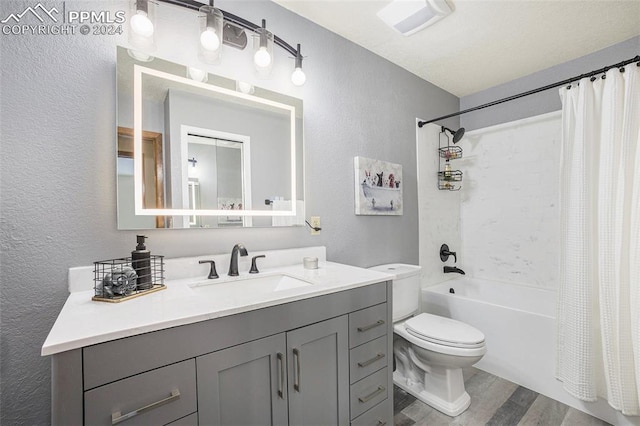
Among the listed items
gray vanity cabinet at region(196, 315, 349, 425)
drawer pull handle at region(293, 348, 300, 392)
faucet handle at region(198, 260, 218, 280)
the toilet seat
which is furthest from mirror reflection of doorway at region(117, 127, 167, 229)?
the toilet seat

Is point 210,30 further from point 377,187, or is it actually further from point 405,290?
point 405,290

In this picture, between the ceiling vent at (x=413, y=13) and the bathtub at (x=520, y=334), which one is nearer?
the ceiling vent at (x=413, y=13)

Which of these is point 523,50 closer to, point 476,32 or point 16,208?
point 476,32

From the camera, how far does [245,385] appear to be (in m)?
0.89

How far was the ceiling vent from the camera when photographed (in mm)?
1612

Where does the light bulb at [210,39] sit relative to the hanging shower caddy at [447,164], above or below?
above

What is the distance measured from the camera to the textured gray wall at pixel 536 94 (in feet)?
6.91

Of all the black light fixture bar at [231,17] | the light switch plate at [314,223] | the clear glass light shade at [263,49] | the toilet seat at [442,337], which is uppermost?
the black light fixture bar at [231,17]

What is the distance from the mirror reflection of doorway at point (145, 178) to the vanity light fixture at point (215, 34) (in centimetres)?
39

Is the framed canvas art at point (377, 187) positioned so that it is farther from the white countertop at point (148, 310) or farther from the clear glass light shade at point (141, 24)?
the clear glass light shade at point (141, 24)

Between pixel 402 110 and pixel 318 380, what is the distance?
2138 mm

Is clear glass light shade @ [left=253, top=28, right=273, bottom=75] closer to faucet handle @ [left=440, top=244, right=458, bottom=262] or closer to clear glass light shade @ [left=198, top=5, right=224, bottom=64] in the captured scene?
clear glass light shade @ [left=198, top=5, right=224, bottom=64]

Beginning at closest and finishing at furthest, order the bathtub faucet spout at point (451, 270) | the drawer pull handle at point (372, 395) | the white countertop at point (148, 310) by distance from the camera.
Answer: the white countertop at point (148, 310) → the drawer pull handle at point (372, 395) → the bathtub faucet spout at point (451, 270)

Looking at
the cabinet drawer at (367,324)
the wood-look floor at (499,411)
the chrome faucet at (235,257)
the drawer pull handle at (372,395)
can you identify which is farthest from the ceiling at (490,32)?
the wood-look floor at (499,411)
